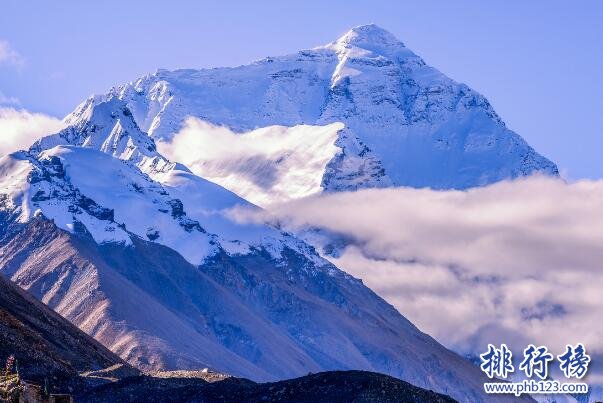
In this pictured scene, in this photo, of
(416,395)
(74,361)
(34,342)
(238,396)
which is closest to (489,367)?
(416,395)

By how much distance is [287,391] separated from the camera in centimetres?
13162

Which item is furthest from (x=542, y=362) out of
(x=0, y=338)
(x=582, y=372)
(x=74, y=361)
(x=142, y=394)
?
(x=74, y=361)

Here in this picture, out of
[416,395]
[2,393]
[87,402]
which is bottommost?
[2,393]

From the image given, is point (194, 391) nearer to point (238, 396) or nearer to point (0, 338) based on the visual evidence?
point (238, 396)

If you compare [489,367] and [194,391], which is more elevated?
[489,367]

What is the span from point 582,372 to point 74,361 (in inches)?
3264

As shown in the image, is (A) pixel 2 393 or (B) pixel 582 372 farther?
(B) pixel 582 372

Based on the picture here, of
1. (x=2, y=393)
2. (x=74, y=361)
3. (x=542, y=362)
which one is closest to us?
(x=2, y=393)

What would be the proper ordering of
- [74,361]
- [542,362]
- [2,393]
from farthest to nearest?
1. [74,361]
2. [542,362]
3. [2,393]

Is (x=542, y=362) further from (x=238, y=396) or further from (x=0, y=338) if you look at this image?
(x=0, y=338)

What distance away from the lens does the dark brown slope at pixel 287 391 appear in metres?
127

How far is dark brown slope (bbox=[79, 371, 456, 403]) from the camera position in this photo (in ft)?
418

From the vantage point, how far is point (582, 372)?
12625 cm

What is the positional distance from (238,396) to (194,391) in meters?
5.24
